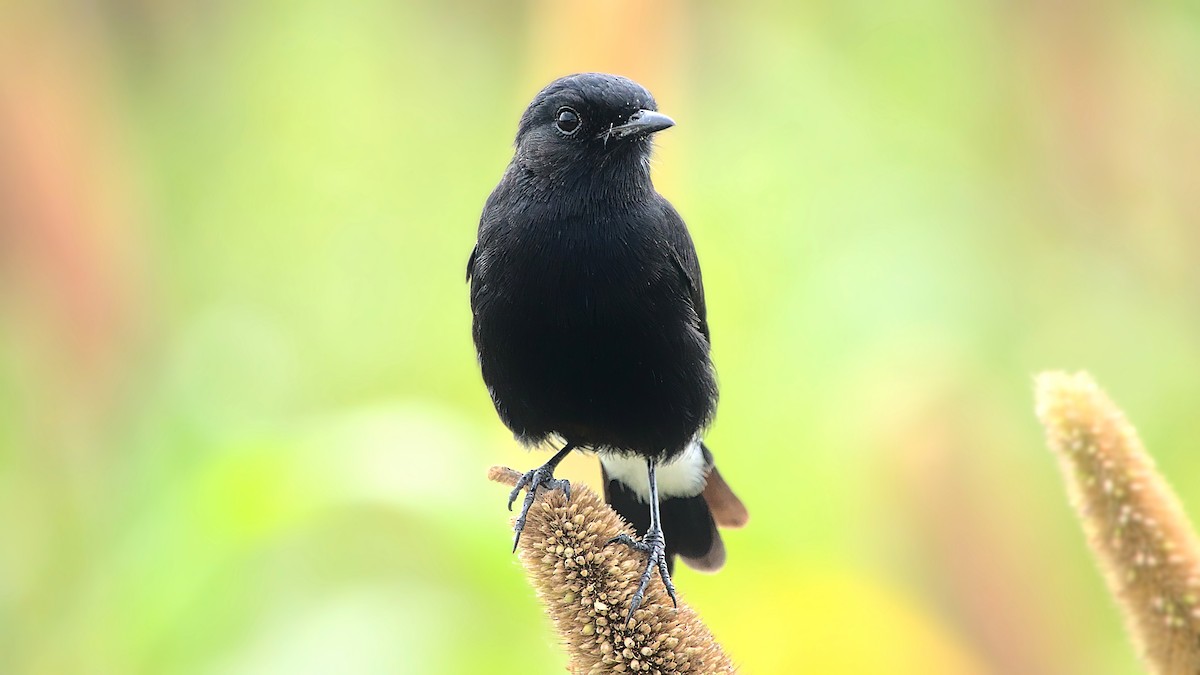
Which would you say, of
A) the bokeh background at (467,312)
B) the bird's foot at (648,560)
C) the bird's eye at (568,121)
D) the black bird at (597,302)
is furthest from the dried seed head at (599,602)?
→ the bokeh background at (467,312)

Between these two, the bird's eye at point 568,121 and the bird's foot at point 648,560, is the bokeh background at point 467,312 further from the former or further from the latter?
the bird's eye at point 568,121

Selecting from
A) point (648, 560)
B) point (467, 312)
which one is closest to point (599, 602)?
point (648, 560)

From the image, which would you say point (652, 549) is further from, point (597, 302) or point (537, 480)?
point (597, 302)

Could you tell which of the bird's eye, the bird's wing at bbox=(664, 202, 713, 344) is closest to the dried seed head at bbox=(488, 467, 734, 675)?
the bird's wing at bbox=(664, 202, 713, 344)

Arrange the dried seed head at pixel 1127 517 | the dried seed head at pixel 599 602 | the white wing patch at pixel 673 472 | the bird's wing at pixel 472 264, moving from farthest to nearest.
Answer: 1. the white wing patch at pixel 673 472
2. the bird's wing at pixel 472 264
3. the dried seed head at pixel 1127 517
4. the dried seed head at pixel 599 602

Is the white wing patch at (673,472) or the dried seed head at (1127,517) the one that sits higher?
the white wing patch at (673,472)

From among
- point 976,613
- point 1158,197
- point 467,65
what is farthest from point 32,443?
point 1158,197
